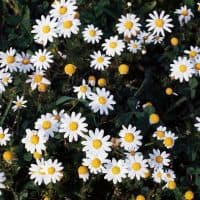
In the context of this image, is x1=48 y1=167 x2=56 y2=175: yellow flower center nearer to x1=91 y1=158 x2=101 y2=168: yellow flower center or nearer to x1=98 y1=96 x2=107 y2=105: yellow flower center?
x1=91 y1=158 x2=101 y2=168: yellow flower center

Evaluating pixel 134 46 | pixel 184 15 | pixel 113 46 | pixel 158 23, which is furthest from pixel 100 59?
pixel 184 15

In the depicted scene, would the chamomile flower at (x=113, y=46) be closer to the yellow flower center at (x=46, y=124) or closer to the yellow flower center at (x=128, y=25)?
the yellow flower center at (x=128, y=25)

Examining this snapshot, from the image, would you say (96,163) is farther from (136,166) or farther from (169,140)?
(169,140)

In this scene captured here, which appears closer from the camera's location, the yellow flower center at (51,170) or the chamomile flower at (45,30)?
the yellow flower center at (51,170)

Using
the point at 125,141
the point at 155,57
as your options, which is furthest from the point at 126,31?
the point at 125,141

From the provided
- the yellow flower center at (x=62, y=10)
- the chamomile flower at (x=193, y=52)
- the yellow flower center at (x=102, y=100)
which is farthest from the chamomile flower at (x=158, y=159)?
the yellow flower center at (x=62, y=10)

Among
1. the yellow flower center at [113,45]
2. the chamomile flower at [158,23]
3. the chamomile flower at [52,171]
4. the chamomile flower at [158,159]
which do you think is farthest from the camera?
the chamomile flower at [158,23]
